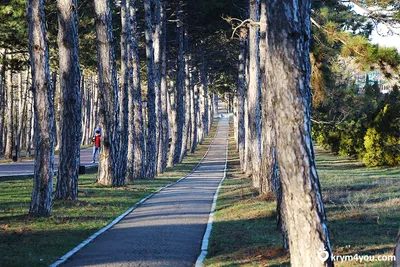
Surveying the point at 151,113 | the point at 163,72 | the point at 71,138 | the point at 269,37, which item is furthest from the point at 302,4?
the point at 163,72

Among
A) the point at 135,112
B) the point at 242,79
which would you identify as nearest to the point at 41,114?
the point at 135,112

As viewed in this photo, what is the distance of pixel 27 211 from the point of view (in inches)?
669

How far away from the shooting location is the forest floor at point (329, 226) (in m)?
11.1

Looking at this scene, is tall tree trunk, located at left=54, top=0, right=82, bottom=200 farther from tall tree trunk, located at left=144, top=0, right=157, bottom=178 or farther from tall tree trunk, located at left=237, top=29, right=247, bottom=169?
tall tree trunk, located at left=237, top=29, right=247, bottom=169

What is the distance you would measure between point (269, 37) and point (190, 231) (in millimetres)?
7818

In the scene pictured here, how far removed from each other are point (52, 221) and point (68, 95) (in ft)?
15.4

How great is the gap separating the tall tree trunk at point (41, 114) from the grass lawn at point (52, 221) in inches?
21.5

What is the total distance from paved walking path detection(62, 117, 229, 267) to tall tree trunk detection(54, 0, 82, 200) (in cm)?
222

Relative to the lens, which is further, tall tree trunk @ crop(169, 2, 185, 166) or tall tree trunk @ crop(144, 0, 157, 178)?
tall tree trunk @ crop(169, 2, 185, 166)

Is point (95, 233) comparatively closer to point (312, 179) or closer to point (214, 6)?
point (312, 179)

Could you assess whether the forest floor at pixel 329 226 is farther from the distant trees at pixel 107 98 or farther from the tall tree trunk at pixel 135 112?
the tall tree trunk at pixel 135 112

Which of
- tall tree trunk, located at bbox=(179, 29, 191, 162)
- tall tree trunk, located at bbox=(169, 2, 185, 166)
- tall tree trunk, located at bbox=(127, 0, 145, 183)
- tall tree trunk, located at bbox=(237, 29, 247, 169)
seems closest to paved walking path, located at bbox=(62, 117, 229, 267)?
tall tree trunk, located at bbox=(127, 0, 145, 183)

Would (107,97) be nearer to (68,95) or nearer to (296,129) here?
(68,95)

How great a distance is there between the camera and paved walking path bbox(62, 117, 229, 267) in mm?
11234
